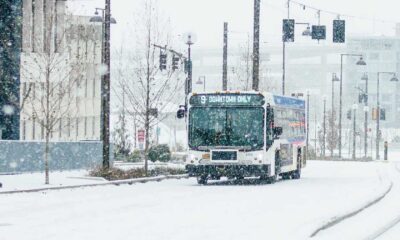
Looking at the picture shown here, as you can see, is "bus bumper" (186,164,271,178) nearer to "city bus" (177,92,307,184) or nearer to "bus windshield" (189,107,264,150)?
"city bus" (177,92,307,184)

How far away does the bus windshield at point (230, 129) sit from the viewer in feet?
105

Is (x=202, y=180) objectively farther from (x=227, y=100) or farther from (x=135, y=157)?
(x=135, y=157)

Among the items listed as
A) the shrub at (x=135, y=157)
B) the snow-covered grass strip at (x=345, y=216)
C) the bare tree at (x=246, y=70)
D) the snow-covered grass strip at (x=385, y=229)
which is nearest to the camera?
the snow-covered grass strip at (x=385, y=229)

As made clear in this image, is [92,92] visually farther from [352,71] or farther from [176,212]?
[352,71]

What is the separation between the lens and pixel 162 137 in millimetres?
132375

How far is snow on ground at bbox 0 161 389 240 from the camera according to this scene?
15023 millimetres

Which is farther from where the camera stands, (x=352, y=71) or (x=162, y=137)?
(x=352, y=71)

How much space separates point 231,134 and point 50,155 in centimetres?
1127

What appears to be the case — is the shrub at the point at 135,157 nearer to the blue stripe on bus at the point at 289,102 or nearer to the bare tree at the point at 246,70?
the bare tree at the point at 246,70

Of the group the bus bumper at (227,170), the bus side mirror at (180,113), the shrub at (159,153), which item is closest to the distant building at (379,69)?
the shrub at (159,153)

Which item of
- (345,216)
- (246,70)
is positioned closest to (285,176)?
(345,216)

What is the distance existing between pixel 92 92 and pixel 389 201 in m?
50.6

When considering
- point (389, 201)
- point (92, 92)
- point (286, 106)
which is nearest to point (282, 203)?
point (389, 201)

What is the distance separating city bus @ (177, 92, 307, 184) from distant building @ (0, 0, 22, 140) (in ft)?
31.5
